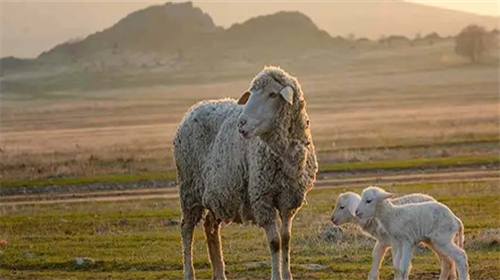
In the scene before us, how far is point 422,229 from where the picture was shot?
1561 cm

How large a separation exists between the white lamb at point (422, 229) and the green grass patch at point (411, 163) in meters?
31.9

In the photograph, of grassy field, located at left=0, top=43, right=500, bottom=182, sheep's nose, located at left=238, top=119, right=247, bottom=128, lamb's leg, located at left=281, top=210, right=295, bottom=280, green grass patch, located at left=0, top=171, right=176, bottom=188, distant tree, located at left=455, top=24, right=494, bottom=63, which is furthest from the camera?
distant tree, located at left=455, top=24, right=494, bottom=63

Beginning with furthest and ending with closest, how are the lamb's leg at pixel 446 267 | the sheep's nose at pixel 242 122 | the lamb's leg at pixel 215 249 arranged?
the lamb's leg at pixel 215 249
the lamb's leg at pixel 446 267
the sheep's nose at pixel 242 122

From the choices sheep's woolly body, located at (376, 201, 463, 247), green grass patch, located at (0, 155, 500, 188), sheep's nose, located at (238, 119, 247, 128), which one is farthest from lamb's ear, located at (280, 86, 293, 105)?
green grass patch, located at (0, 155, 500, 188)

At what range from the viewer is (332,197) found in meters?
36.8

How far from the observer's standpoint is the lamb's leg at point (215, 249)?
1778 centimetres

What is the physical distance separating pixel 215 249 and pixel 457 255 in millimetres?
4435

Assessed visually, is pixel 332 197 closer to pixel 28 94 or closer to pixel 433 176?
pixel 433 176

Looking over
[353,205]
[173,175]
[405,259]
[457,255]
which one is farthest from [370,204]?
[173,175]

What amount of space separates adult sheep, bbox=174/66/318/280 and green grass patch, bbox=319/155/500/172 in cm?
3045

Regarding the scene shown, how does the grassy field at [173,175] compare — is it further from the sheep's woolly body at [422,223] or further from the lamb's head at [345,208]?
the sheep's woolly body at [422,223]

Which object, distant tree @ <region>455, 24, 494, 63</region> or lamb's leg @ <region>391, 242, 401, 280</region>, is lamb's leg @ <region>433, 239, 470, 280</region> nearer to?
lamb's leg @ <region>391, 242, 401, 280</region>

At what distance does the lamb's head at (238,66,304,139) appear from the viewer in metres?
14.9

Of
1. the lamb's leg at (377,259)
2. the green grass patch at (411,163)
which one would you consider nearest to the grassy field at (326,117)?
the green grass patch at (411,163)
